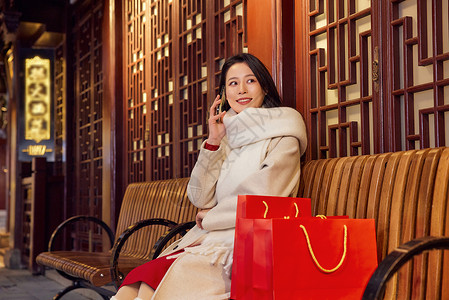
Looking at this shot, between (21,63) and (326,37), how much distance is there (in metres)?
6.05

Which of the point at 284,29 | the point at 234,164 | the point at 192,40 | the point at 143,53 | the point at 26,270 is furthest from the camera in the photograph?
the point at 26,270

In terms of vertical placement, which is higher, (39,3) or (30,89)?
(39,3)

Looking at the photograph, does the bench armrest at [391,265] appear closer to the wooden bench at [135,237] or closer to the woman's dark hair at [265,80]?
the woman's dark hair at [265,80]

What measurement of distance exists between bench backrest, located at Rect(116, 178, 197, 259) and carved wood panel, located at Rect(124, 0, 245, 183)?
0.30 m

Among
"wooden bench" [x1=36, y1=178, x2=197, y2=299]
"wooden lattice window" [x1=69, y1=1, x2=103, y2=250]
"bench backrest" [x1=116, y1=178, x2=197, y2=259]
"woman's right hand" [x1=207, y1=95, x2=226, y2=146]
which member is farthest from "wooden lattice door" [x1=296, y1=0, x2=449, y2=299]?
"wooden lattice window" [x1=69, y1=1, x2=103, y2=250]

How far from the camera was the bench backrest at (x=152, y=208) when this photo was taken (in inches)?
149

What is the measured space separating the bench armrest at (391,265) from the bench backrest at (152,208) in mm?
2180

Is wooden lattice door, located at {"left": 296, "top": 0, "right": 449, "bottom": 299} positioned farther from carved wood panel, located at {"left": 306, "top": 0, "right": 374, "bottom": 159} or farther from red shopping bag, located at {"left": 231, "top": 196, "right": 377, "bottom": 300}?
red shopping bag, located at {"left": 231, "top": 196, "right": 377, "bottom": 300}

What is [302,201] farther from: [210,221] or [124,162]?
[124,162]

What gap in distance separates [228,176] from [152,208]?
167 cm

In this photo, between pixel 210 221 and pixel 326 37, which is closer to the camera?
pixel 210 221

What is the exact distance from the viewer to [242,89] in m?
2.82

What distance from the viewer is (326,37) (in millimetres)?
2945

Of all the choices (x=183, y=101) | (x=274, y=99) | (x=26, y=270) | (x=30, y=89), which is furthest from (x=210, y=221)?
(x=30, y=89)
